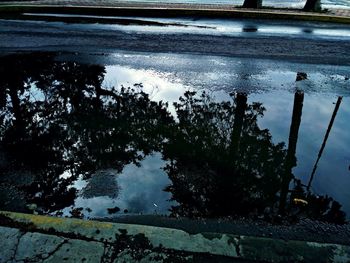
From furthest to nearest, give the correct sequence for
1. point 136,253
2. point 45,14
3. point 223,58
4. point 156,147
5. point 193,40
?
point 45,14, point 193,40, point 223,58, point 156,147, point 136,253

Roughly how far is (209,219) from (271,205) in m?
0.67

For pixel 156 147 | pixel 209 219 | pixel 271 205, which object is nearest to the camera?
pixel 209 219

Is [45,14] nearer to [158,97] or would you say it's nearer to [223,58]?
[223,58]

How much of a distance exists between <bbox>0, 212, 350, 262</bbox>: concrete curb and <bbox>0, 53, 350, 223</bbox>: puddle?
318mm

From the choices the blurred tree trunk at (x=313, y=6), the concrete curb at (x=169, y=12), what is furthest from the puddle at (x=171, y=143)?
the blurred tree trunk at (x=313, y=6)

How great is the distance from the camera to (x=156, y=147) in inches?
163

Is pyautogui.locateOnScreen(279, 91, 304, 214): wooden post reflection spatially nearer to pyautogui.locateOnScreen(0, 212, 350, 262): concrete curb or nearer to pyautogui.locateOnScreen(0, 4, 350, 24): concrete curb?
pyautogui.locateOnScreen(0, 212, 350, 262): concrete curb

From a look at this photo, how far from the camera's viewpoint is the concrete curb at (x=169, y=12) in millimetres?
13812

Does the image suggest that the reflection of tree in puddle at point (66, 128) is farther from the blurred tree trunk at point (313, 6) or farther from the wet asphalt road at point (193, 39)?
the blurred tree trunk at point (313, 6)

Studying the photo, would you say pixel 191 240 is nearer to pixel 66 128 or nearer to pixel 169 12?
pixel 66 128

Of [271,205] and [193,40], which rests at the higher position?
[193,40]

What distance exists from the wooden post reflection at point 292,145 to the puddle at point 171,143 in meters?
0.02

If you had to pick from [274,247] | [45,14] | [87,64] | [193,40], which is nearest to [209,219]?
[274,247]

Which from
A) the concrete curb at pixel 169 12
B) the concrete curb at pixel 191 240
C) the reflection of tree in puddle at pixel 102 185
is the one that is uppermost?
the concrete curb at pixel 169 12
